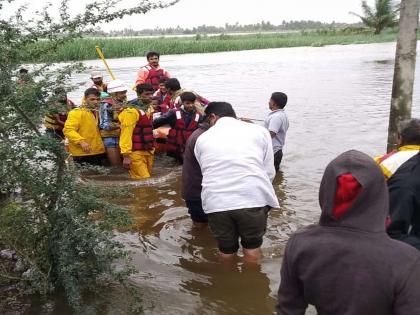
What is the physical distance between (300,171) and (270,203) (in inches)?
167

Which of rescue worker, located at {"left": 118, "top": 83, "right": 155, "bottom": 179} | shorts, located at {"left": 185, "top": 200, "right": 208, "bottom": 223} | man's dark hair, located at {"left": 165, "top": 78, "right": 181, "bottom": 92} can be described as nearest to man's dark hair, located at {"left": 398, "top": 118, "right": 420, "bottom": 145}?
shorts, located at {"left": 185, "top": 200, "right": 208, "bottom": 223}

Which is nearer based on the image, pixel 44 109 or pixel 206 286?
pixel 44 109

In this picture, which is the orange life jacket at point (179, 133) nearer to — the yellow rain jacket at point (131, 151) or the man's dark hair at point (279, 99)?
the yellow rain jacket at point (131, 151)

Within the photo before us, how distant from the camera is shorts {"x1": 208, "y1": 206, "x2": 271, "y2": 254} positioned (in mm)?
4184

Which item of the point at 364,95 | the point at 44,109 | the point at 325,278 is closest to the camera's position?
the point at 325,278

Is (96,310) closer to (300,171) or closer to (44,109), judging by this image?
(44,109)

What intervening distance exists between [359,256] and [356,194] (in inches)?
9.7

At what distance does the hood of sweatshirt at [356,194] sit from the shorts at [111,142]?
6363 mm

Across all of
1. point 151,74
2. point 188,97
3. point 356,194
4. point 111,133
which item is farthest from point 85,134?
point 356,194

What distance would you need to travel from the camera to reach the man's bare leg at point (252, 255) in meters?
4.54

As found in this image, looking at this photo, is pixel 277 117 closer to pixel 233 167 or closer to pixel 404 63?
pixel 404 63

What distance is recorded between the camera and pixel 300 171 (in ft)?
27.6

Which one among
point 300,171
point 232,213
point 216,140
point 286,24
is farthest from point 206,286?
point 286,24

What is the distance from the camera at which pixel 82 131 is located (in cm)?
765
